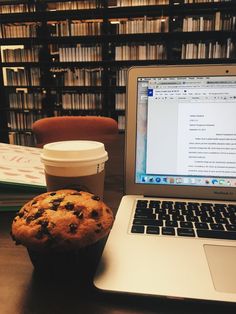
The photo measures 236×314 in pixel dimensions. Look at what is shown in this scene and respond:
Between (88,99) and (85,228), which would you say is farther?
(88,99)

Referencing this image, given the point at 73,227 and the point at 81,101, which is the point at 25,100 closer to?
the point at 81,101

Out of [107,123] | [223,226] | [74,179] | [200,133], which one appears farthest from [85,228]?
[107,123]

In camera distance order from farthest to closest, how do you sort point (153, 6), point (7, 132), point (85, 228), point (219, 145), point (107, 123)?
1. point (7, 132)
2. point (153, 6)
3. point (107, 123)
4. point (219, 145)
5. point (85, 228)

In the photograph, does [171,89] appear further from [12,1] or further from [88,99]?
[12,1]

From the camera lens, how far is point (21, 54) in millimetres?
3158

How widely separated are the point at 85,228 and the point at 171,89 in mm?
410

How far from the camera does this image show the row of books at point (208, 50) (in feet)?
9.10

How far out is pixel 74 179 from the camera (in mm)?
498

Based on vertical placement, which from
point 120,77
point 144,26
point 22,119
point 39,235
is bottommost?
point 22,119

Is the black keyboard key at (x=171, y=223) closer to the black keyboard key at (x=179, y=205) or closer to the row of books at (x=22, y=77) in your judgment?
the black keyboard key at (x=179, y=205)

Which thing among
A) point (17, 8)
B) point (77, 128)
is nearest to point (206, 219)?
point (77, 128)

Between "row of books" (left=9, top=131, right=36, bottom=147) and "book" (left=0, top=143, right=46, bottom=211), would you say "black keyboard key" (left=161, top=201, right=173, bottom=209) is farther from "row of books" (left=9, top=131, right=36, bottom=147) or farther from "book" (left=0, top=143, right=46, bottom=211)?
"row of books" (left=9, top=131, right=36, bottom=147)

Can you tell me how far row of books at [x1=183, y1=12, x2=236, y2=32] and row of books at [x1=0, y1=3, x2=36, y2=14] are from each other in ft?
5.55

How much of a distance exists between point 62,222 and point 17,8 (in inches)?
135
